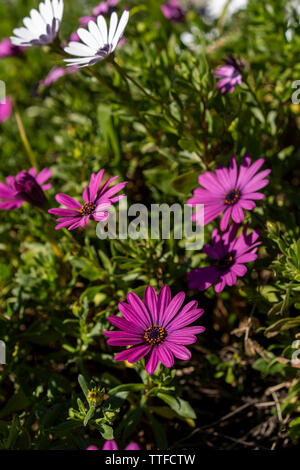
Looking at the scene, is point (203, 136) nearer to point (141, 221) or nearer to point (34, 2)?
point (141, 221)

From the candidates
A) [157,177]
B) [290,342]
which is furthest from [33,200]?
[290,342]

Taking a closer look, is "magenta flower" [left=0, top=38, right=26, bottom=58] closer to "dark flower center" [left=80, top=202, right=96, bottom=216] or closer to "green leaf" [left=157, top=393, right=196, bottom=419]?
"dark flower center" [left=80, top=202, right=96, bottom=216]

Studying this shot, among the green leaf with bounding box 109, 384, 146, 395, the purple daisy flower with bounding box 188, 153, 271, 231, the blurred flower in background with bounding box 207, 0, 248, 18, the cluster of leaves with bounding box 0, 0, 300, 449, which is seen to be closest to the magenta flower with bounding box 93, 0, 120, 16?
the cluster of leaves with bounding box 0, 0, 300, 449

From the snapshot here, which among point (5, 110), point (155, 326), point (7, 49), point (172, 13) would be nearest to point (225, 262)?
point (155, 326)

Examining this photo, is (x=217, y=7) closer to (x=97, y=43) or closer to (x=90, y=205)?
(x=97, y=43)

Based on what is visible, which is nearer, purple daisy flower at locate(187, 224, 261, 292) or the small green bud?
the small green bud

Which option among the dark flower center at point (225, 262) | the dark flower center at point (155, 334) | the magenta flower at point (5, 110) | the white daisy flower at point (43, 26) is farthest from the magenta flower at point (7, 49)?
the dark flower center at point (155, 334)
